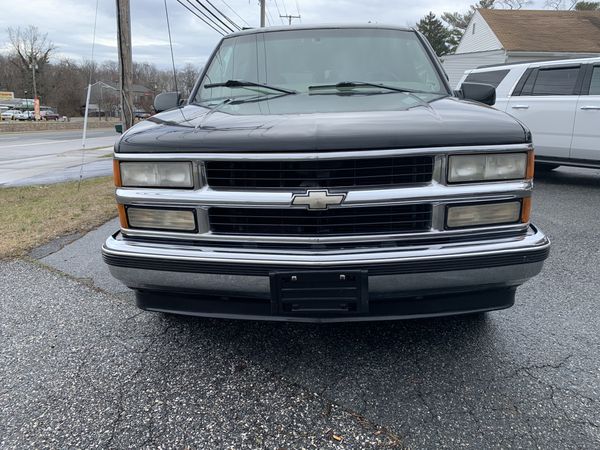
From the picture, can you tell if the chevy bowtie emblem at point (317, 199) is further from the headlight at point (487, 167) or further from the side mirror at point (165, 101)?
the side mirror at point (165, 101)

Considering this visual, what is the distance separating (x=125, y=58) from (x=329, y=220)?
7.89 metres

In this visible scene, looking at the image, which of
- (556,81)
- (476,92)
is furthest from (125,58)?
(556,81)

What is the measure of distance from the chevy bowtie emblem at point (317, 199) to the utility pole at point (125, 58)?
7.32 meters

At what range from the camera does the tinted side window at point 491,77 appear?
324 inches

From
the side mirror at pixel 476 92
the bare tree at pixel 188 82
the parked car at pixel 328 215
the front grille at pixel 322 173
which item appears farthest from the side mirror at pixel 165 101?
the side mirror at pixel 476 92

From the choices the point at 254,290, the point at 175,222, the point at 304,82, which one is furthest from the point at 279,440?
the point at 304,82

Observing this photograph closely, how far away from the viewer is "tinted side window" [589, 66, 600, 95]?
6789mm

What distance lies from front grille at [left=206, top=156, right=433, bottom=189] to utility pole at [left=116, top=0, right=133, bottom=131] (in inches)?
279

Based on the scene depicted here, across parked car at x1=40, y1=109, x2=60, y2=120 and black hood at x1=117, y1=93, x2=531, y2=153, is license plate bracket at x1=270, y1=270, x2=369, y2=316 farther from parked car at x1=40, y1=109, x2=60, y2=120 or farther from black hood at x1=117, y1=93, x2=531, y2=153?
parked car at x1=40, y1=109, x2=60, y2=120

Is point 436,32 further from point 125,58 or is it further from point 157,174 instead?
point 157,174

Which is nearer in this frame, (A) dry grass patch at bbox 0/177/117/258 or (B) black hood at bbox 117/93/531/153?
(B) black hood at bbox 117/93/531/153

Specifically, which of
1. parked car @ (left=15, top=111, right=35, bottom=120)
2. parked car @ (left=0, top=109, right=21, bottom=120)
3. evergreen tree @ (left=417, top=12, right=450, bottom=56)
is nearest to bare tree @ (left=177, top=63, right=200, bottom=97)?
evergreen tree @ (left=417, top=12, right=450, bottom=56)


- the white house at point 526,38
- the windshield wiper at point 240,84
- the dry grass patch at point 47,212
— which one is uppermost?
the white house at point 526,38

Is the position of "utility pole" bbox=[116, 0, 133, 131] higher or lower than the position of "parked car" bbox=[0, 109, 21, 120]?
higher
